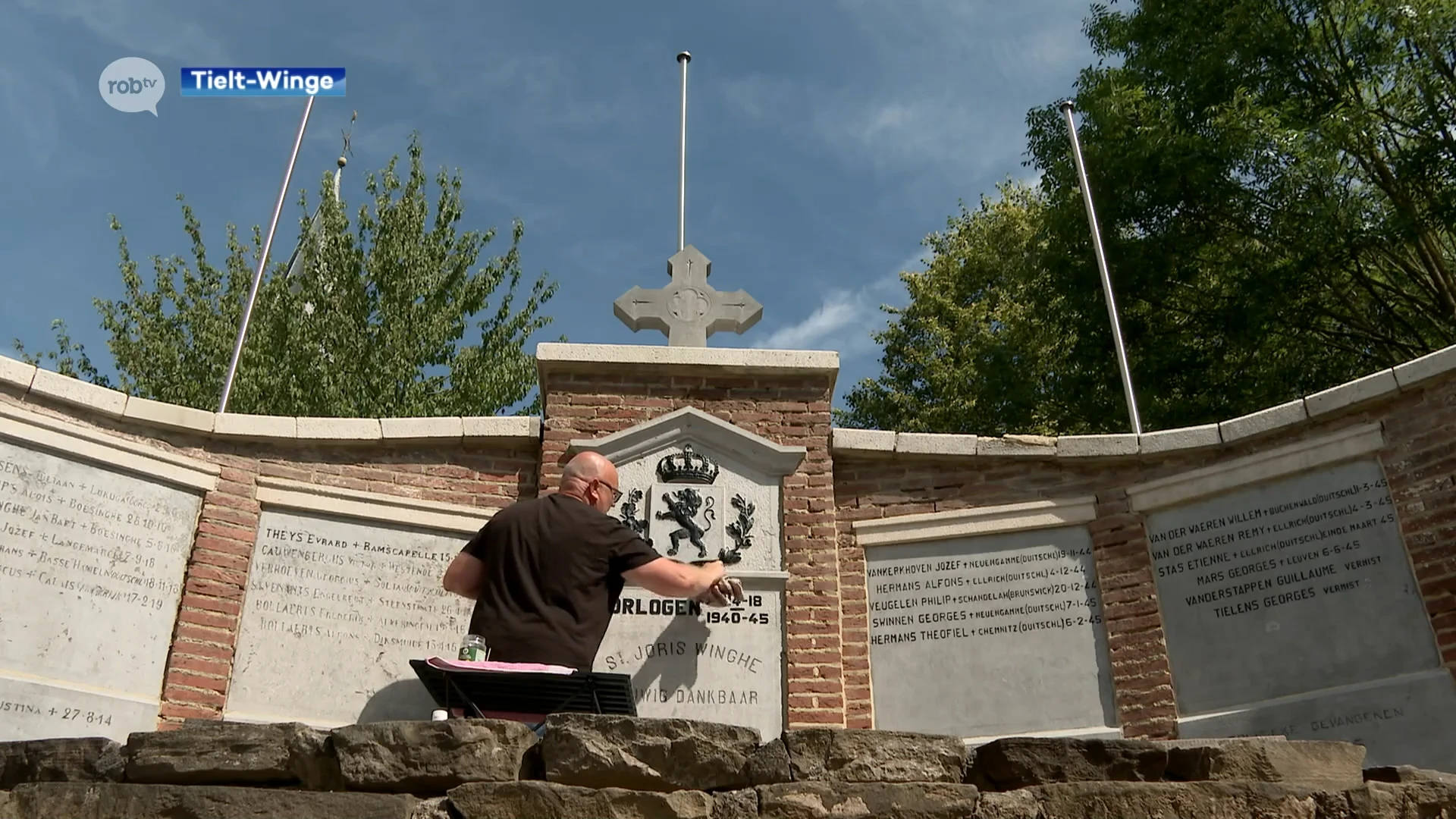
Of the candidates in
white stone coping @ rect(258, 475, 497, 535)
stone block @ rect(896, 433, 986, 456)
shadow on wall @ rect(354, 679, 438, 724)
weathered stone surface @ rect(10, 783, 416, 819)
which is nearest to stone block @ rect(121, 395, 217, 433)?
white stone coping @ rect(258, 475, 497, 535)

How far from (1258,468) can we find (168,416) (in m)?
6.42

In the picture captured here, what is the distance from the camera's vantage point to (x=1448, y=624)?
6.64m

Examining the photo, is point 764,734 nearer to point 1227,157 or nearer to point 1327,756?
point 1327,756

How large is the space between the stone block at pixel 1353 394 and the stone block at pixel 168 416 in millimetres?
6441

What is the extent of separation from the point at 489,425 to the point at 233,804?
5019 millimetres

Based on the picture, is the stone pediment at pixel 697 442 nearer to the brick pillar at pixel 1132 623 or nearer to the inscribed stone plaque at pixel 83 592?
the brick pillar at pixel 1132 623

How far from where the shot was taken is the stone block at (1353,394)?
7.25 metres

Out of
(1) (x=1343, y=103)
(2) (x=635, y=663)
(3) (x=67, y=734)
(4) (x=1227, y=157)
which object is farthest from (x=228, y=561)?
(1) (x=1343, y=103)

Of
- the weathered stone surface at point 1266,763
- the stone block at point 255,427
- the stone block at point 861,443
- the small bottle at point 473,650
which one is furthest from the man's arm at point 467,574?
the stone block at point 861,443

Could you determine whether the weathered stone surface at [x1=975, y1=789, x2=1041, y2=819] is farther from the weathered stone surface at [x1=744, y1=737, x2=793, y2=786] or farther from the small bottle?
the small bottle

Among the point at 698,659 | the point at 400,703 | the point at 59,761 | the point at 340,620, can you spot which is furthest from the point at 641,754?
the point at 340,620

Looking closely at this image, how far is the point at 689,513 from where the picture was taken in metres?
7.76

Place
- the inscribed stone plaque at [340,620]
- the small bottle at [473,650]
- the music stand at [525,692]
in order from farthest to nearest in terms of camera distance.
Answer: the inscribed stone plaque at [340,620], the small bottle at [473,650], the music stand at [525,692]

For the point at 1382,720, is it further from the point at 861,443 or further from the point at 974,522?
the point at 861,443
